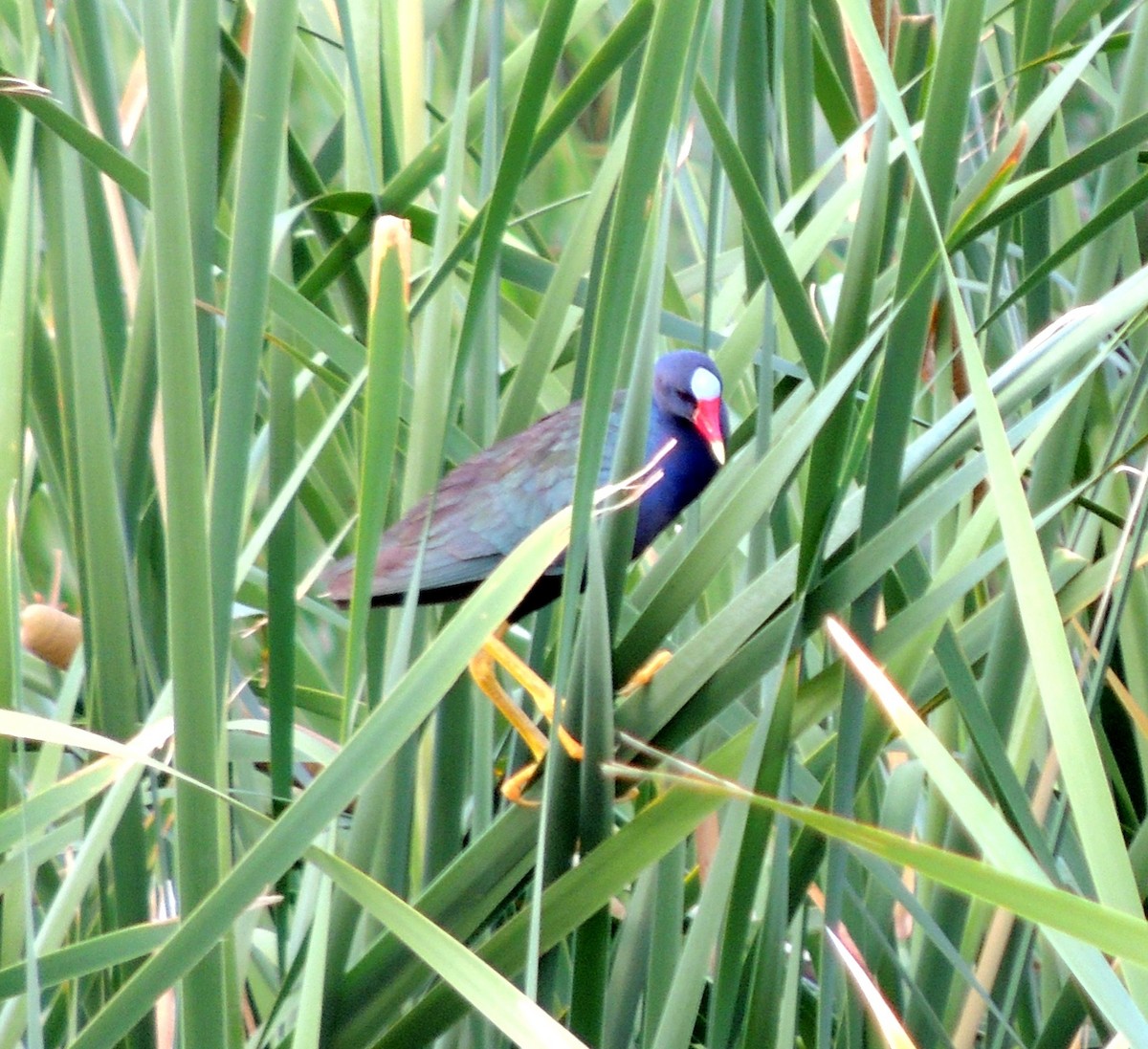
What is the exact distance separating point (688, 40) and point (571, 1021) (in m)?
0.47

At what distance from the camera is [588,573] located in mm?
636

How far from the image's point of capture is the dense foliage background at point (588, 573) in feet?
1.88

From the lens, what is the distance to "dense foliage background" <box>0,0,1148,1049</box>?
572mm

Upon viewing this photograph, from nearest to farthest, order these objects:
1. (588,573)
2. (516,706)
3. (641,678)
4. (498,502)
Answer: (588,573) < (641,678) < (516,706) < (498,502)

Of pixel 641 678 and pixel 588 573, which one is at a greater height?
pixel 588 573

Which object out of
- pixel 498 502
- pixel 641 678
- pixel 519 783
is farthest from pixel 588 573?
pixel 498 502

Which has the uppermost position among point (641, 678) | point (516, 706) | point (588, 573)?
point (588, 573)

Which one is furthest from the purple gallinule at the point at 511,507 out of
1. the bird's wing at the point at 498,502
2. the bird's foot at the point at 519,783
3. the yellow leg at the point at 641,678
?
the yellow leg at the point at 641,678

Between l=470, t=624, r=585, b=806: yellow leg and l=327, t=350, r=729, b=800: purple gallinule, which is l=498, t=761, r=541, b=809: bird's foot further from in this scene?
l=327, t=350, r=729, b=800: purple gallinule

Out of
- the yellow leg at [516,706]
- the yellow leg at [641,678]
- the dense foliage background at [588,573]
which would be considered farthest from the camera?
the yellow leg at [516,706]

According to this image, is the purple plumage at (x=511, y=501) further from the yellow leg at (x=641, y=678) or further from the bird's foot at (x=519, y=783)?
the yellow leg at (x=641, y=678)

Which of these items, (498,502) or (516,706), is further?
(498,502)

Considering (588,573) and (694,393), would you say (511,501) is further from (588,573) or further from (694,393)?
(588,573)

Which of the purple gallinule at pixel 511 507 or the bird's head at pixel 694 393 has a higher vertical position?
the bird's head at pixel 694 393
